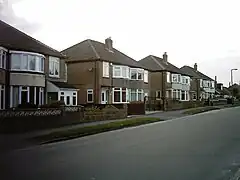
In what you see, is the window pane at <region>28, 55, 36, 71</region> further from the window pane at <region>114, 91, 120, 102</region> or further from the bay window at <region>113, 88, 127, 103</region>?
the window pane at <region>114, 91, 120, 102</region>

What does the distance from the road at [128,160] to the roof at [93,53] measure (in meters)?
31.6

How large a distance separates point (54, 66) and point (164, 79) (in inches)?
1223

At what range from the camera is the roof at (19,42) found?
108ft

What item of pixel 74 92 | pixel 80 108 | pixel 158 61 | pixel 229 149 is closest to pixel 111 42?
pixel 74 92

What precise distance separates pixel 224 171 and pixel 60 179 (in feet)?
12.5

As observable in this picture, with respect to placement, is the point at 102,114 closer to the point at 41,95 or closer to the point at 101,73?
the point at 41,95

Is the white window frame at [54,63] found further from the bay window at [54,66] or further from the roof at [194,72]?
the roof at [194,72]

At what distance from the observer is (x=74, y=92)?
39.6 meters

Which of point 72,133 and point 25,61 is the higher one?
point 25,61

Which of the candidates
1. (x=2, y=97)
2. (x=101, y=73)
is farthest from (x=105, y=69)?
(x=2, y=97)

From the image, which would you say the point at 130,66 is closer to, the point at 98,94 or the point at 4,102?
the point at 98,94

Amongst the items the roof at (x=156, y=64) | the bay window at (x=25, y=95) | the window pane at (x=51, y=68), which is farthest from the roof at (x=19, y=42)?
the roof at (x=156, y=64)

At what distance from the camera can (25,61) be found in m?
33.2

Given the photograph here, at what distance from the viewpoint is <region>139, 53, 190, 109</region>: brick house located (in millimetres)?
66938
